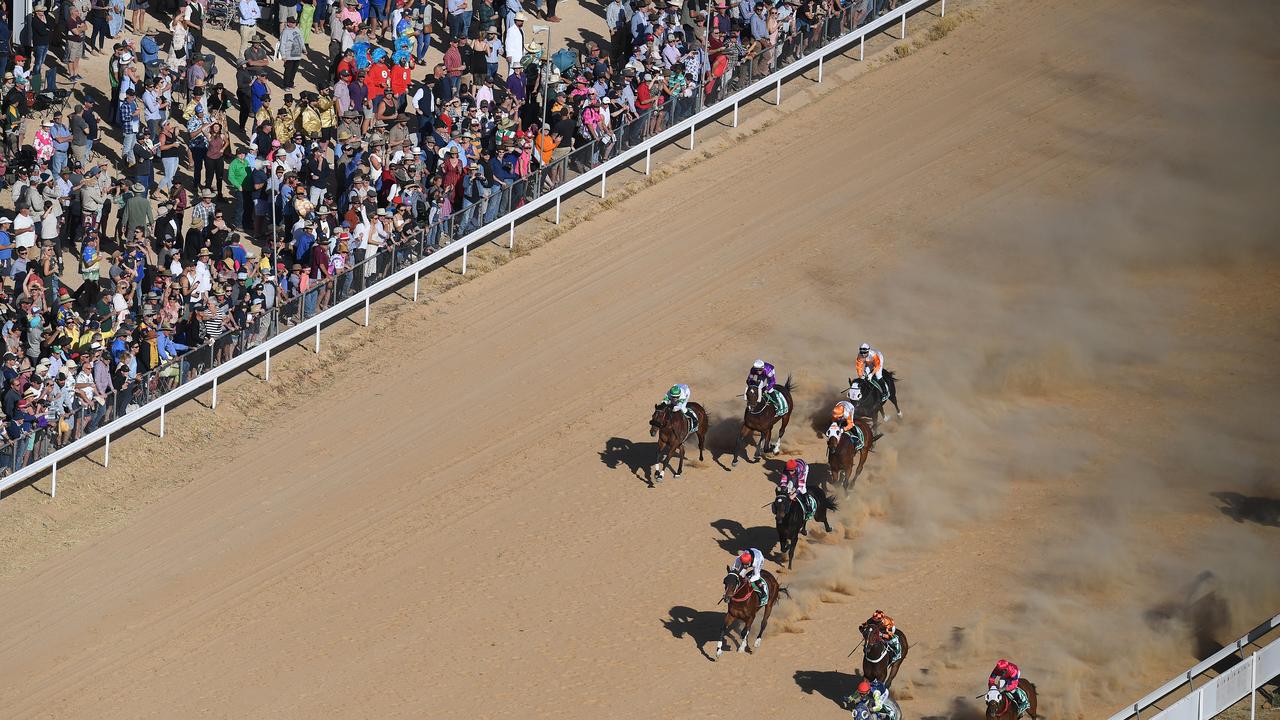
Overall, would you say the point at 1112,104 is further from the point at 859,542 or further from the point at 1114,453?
the point at 859,542

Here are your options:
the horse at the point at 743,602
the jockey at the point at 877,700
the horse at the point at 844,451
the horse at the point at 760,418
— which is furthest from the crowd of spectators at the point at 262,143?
the jockey at the point at 877,700

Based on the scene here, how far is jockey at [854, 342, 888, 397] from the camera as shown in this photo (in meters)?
25.9

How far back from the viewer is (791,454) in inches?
1035

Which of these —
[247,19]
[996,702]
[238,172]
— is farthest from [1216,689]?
[247,19]

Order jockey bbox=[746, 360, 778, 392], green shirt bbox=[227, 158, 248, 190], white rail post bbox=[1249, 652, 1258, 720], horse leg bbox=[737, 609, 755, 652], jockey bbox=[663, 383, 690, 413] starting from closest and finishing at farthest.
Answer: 1. white rail post bbox=[1249, 652, 1258, 720]
2. horse leg bbox=[737, 609, 755, 652]
3. jockey bbox=[663, 383, 690, 413]
4. jockey bbox=[746, 360, 778, 392]
5. green shirt bbox=[227, 158, 248, 190]

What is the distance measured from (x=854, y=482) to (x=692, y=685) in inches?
151

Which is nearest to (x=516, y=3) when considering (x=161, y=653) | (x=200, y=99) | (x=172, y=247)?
(x=200, y=99)

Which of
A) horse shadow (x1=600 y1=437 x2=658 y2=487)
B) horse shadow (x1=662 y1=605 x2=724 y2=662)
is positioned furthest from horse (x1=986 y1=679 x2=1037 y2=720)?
horse shadow (x1=600 y1=437 x2=658 y2=487)

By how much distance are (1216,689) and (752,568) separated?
4596mm

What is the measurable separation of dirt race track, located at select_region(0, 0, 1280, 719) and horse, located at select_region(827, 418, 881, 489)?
0.40m

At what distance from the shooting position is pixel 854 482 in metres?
25.5

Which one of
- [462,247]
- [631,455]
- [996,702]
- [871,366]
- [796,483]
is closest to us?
[996,702]

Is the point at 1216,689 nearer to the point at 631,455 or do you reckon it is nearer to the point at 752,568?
the point at 752,568

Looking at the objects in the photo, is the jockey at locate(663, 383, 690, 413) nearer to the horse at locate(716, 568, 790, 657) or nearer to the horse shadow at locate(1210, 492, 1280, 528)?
the horse at locate(716, 568, 790, 657)
